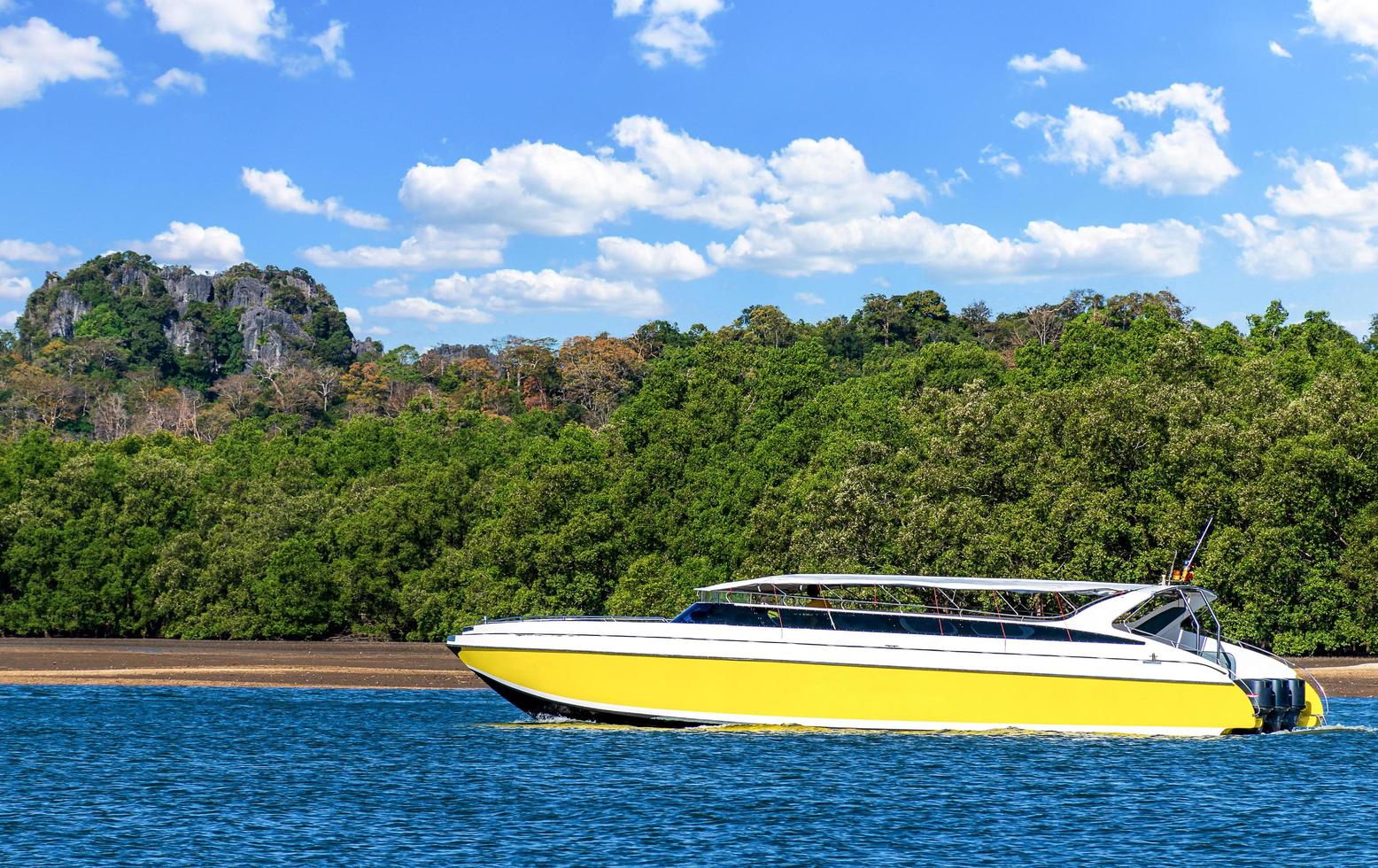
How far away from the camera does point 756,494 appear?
2832 inches

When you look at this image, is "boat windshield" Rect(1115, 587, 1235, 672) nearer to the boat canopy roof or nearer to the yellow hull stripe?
the boat canopy roof

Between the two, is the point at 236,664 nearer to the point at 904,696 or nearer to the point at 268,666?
the point at 268,666

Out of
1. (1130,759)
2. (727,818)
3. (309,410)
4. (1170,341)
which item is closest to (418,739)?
(727,818)

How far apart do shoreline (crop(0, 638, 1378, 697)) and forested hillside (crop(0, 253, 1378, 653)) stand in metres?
5.07

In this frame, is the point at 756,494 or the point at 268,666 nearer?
the point at 268,666

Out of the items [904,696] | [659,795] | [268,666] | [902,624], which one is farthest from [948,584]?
[268,666]

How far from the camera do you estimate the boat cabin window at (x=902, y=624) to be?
3391 cm

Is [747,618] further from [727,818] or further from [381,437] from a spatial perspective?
[381,437]

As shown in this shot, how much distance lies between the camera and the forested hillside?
5712cm

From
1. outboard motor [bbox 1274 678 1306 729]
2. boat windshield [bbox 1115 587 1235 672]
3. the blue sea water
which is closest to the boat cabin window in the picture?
boat windshield [bbox 1115 587 1235 672]

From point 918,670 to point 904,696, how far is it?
0.74 metres

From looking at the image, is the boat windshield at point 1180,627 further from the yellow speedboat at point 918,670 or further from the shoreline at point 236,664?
the shoreline at point 236,664

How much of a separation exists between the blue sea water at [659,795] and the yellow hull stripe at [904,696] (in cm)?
67

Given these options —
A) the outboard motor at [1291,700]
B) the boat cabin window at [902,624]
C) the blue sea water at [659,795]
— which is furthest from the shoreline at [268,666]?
the boat cabin window at [902,624]
